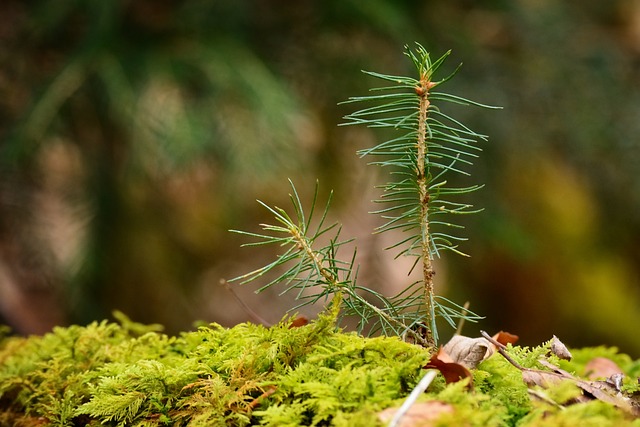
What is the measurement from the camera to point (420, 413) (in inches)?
20.9

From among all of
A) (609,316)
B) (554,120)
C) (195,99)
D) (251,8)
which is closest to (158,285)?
(195,99)

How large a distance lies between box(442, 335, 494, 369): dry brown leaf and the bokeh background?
1023mm

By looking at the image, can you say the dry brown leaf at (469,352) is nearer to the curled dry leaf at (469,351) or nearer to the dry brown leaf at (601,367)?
the curled dry leaf at (469,351)

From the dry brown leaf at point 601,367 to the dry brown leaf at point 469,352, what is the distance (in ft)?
1.02

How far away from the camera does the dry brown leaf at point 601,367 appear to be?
2.97 ft

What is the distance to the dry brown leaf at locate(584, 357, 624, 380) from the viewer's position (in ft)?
2.97

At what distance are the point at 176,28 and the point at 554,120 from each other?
119 centimetres

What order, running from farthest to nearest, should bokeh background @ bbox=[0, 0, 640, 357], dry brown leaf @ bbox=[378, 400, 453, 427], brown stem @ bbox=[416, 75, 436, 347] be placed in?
bokeh background @ bbox=[0, 0, 640, 357] < brown stem @ bbox=[416, 75, 436, 347] < dry brown leaf @ bbox=[378, 400, 453, 427]

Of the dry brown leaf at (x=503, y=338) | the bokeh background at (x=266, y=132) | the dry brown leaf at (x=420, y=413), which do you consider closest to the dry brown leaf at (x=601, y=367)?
the dry brown leaf at (x=503, y=338)

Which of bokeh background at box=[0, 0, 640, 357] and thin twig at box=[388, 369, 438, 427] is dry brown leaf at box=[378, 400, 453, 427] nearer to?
thin twig at box=[388, 369, 438, 427]

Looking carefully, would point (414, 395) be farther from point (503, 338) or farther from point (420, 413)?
point (503, 338)

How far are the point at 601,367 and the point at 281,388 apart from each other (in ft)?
1.71

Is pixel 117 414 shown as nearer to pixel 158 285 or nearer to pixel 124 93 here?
pixel 124 93

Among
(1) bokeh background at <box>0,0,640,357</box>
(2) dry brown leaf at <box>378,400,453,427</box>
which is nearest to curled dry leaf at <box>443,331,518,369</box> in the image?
(2) dry brown leaf at <box>378,400,453,427</box>
